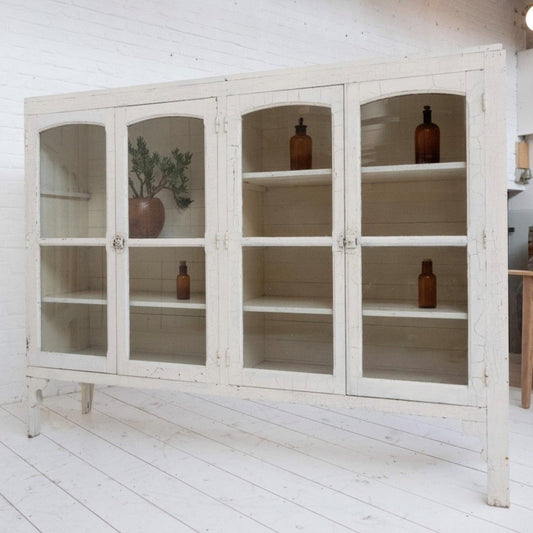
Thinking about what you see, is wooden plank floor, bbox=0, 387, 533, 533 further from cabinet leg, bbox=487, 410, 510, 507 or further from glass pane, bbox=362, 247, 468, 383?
glass pane, bbox=362, 247, 468, 383

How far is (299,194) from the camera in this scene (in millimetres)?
2096

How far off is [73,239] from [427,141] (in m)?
1.52

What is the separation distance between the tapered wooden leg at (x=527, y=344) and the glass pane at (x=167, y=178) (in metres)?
1.76

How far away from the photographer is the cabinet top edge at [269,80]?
1.79 metres

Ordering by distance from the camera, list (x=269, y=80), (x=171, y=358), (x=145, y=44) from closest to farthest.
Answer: (x=269, y=80) < (x=171, y=358) < (x=145, y=44)

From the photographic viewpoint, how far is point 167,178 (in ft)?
7.43

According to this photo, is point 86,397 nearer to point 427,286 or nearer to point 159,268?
point 159,268

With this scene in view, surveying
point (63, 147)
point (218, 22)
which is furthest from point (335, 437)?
point (218, 22)

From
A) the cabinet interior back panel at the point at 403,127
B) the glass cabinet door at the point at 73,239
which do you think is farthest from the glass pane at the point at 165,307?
the cabinet interior back panel at the point at 403,127

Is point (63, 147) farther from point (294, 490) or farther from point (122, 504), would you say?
point (294, 490)

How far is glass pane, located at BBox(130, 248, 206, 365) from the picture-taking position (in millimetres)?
2180

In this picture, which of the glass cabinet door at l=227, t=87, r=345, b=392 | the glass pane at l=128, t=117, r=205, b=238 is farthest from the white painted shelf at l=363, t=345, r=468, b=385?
the glass pane at l=128, t=117, r=205, b=238

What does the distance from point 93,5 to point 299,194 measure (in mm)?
1835

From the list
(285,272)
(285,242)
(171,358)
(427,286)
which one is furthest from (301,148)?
(171,358)
